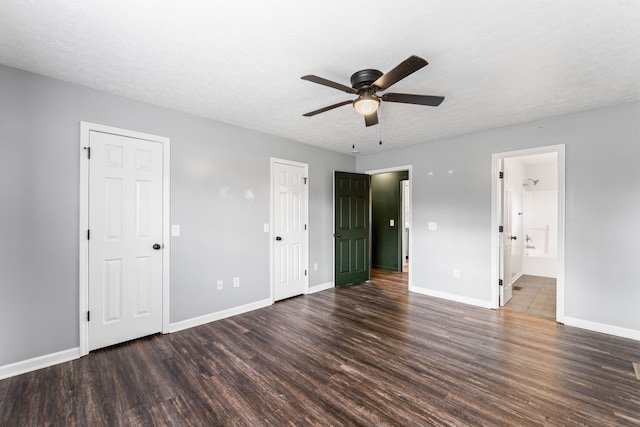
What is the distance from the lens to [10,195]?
224cm

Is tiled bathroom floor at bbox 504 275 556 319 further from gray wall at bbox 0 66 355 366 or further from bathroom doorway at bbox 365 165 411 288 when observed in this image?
gray wall at bbox 0 66 355 366

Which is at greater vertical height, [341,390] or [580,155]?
[580,155]

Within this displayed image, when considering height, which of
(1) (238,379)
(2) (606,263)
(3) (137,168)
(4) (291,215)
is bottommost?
(1) (238,379)

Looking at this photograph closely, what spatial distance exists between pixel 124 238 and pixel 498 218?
15.2ft

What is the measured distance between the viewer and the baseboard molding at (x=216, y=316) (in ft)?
10.3

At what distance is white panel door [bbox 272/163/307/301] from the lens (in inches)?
164

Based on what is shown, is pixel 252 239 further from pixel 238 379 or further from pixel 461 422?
pixel 461 422

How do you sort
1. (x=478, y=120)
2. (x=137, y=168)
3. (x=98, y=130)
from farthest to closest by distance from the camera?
1. (x=478, y=120)
2. (x=137, y=168)
3. (x=98, y=130)

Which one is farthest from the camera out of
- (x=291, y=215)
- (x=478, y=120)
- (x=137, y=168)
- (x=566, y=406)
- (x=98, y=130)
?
(x=291, y=215)

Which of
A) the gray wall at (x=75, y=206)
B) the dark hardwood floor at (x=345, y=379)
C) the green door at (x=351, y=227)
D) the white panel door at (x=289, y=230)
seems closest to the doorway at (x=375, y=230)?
the green door at (x=351, y=227)

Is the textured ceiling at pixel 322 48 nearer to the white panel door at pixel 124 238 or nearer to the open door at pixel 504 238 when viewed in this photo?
the white panel door at pixel 124 238

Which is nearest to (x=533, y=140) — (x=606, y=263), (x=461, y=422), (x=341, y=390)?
(x=606, y=263)

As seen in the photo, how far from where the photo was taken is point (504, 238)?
3.91m

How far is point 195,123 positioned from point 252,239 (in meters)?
1.67
